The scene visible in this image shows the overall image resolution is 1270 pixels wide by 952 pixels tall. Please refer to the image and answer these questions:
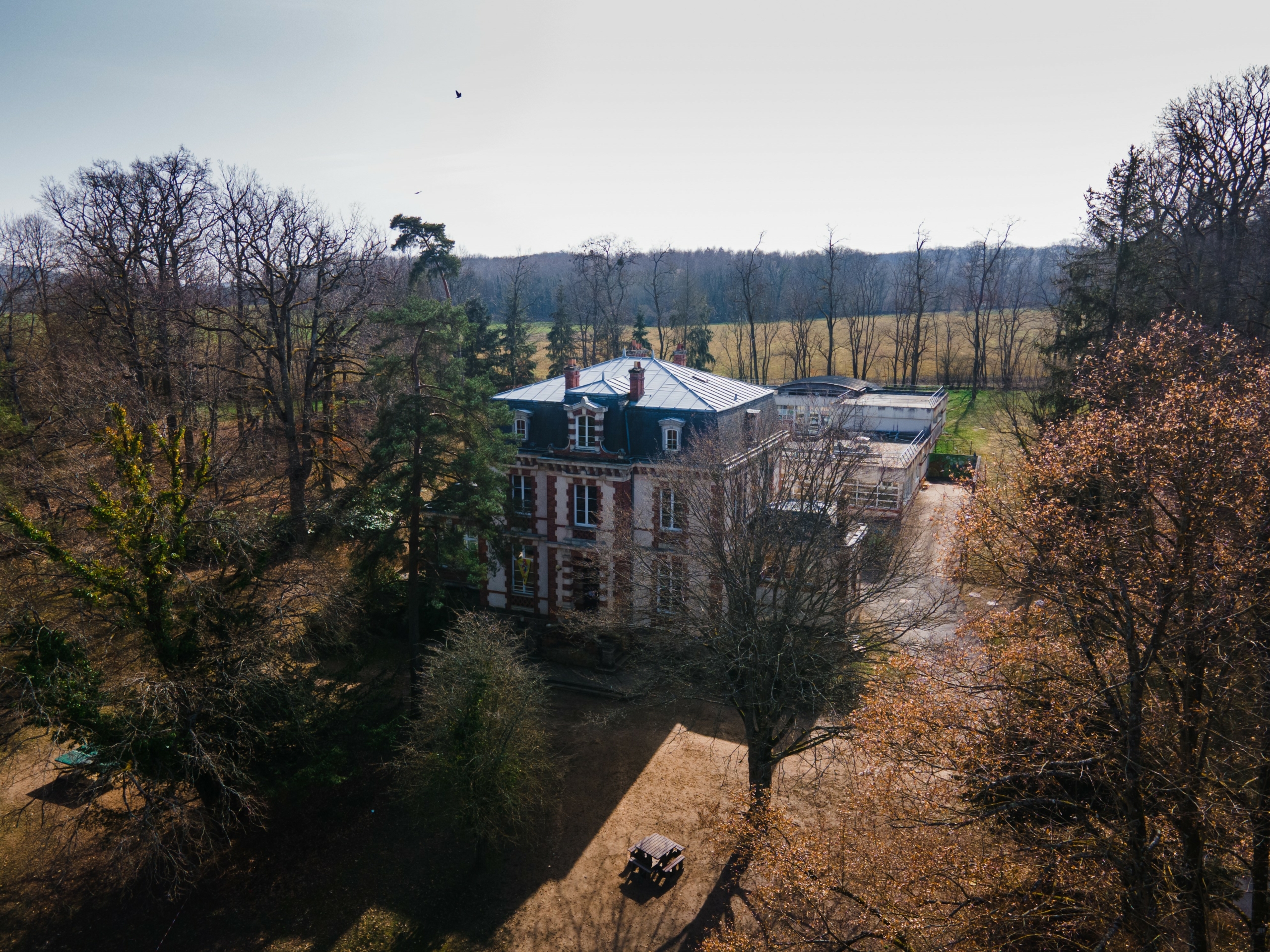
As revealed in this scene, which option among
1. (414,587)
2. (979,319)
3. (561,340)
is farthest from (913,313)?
(414,587)

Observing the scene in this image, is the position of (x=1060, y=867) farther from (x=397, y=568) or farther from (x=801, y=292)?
(x=801, y=292)

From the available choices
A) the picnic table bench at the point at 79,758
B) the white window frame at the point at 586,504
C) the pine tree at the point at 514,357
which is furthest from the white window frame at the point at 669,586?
the pine tree at the point at 514,357

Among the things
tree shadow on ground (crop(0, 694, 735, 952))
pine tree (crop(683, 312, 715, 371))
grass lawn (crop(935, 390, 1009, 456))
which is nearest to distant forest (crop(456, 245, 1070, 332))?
pine tree (crop(683, 312, 715, 371))

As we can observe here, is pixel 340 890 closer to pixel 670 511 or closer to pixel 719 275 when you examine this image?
pixel 670 511

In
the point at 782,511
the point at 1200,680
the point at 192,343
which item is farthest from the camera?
the point at 192,343

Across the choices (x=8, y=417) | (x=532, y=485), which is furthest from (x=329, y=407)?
(x=532, y=485)
